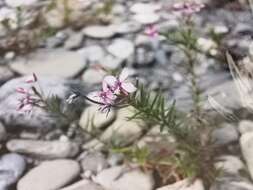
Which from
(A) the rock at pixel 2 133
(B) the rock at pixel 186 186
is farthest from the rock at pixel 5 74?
(B) the rock at pixel 186 186

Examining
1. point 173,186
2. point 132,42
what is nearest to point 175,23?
point 132,42

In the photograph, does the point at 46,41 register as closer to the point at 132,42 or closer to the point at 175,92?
the point at 132,42

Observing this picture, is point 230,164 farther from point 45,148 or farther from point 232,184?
point 45,148

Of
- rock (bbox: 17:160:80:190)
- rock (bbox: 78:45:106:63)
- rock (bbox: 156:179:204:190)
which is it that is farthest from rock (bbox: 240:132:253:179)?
rock (bbox: 78:45:106:63)

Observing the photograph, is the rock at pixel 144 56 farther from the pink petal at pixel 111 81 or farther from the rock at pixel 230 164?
the pink petal at pixel 111 81

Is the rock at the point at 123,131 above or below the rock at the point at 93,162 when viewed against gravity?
above
